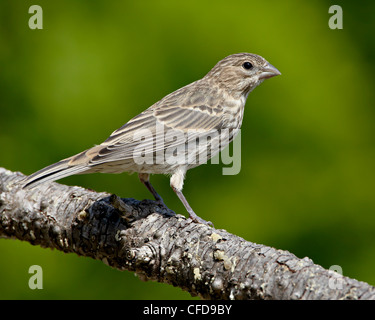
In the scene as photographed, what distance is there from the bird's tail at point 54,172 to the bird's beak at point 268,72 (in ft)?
5.36

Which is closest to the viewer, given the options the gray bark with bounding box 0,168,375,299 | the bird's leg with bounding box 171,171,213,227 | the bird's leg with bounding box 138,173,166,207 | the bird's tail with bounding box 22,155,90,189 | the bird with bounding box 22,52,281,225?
the gray bark with bounding box 0,168,375,299

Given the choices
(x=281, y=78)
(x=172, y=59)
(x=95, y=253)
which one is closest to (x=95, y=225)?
(x=95, y=253)

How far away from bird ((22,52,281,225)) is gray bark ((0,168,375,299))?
297 mm

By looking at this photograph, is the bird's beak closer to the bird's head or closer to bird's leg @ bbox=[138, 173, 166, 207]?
the bird's head

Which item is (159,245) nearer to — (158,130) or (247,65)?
(158,130)

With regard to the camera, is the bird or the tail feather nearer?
the tail feather

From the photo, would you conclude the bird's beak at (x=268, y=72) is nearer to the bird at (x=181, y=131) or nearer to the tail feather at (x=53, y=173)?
the bird at (x=181, y=131)

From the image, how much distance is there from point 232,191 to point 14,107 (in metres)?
1.77

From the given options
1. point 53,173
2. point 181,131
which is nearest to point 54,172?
point 53,173

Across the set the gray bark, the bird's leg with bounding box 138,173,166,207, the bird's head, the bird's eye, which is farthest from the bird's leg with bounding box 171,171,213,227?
the bird's eye

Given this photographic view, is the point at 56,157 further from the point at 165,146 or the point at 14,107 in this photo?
the point at 165,146

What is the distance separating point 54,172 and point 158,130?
973 mm

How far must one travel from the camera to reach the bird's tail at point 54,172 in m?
4.04

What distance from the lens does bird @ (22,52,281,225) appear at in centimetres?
443
